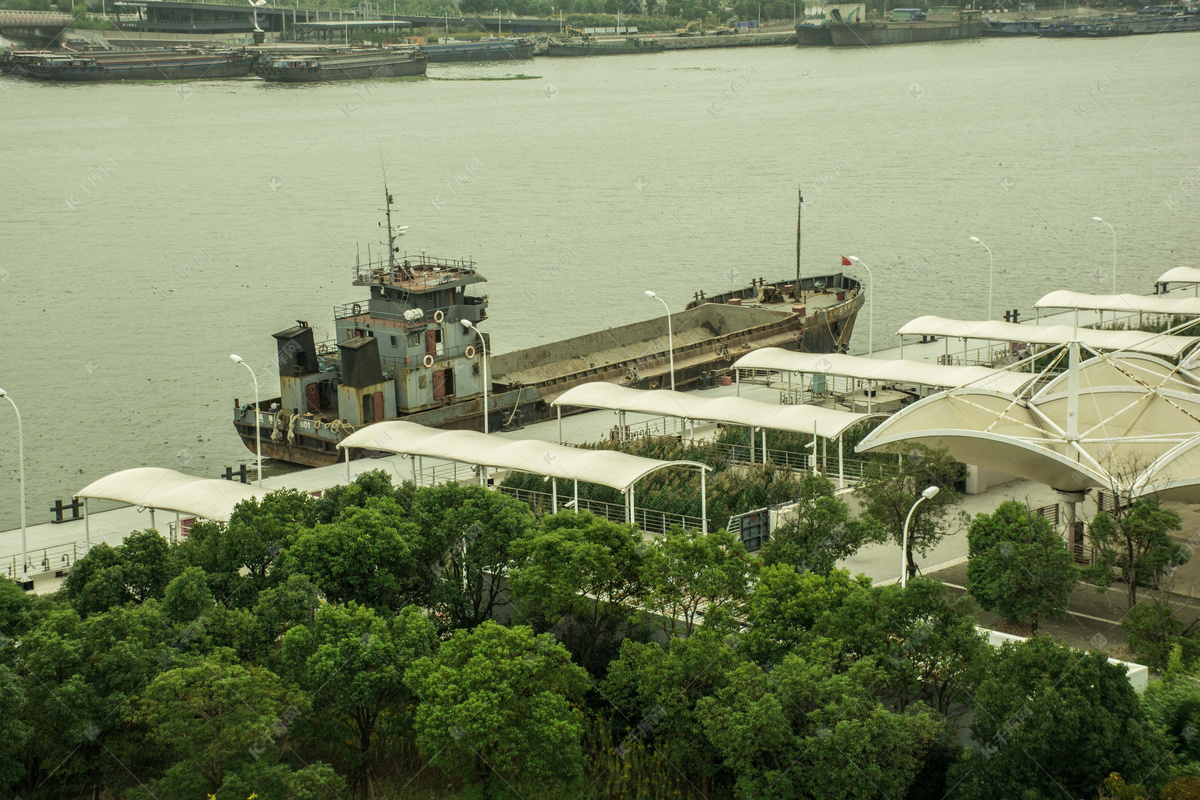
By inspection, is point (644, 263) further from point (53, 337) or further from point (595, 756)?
point (595, 756)

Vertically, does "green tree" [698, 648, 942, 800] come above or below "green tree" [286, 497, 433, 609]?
below

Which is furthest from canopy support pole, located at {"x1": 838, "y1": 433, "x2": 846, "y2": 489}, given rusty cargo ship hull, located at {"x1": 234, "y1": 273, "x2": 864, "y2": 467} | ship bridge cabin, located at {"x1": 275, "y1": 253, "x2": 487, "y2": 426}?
ship bridge cabin, located at {"x1": 275, "y1": 253, "x2": 487, "y2": 426}

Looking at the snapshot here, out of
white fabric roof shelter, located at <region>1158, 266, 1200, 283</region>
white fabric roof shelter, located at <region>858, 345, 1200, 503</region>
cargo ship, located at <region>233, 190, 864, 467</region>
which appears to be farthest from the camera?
white fabric roof shelter, located at <region>1158, 266, 1200, 283</region>

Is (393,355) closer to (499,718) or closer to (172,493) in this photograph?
(172,493)

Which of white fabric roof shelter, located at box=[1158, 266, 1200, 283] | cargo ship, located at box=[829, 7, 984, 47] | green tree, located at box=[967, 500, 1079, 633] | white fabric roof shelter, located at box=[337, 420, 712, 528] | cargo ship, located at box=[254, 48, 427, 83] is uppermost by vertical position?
cargo ship, located at box=[829, 7, 984, 47]

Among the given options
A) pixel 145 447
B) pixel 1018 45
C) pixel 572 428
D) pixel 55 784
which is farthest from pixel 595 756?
pixel 1018 45

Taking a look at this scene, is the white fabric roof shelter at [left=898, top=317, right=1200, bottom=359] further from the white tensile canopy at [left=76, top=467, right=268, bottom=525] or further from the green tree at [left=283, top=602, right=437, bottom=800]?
the green tree at [left=283, top=602, right=437, bottom=800]

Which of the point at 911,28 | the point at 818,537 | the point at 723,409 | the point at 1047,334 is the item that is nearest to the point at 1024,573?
the point at 818,537
